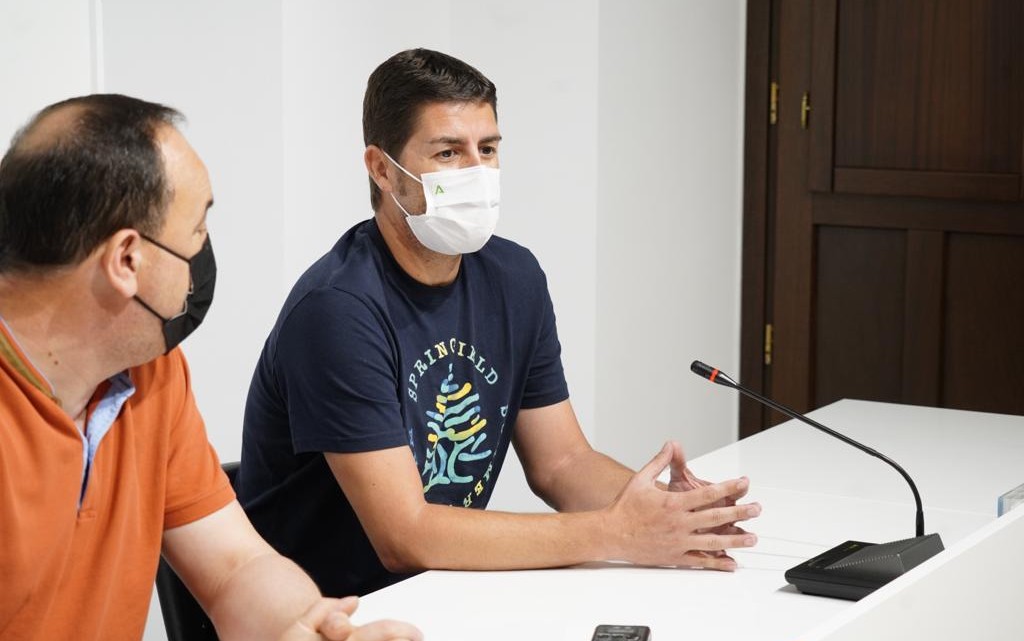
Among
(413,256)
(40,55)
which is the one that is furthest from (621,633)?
(40,55)

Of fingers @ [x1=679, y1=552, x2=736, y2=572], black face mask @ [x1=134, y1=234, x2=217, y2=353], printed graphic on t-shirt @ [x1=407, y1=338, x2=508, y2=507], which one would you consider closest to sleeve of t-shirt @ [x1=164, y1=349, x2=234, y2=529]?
black face mask @ [x1=134, y1=234, x2=217, y2=353]

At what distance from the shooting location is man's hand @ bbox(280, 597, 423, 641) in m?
1.40

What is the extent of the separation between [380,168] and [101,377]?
2.54 ft

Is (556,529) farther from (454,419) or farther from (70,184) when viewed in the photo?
(70,184)

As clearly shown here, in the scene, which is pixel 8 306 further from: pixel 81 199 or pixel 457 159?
pixel 457 159

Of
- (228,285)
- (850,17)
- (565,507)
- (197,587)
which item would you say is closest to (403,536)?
(197,587)

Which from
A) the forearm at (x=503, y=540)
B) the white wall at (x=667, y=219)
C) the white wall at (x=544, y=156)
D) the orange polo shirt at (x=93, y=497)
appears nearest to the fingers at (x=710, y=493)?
the forearm at (x=503, y=540)

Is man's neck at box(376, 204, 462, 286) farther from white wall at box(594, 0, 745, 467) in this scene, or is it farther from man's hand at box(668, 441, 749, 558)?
white wall at box(594, 0, 745, 467)

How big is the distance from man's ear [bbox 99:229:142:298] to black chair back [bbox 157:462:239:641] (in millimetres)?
539

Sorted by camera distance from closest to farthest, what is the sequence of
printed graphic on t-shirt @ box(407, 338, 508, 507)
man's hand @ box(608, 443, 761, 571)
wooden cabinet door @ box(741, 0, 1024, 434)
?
man's hand @ box(608, 443, 761, 571), printed graphic on t-shirt @ box(407, 338, 508, 507), wooden cabinet door @ box(741, 0, 1024, 434)

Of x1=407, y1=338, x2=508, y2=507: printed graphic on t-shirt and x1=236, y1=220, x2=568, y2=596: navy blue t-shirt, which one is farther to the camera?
x1=407, y1=338, x2=508, y2=507: printed graphic on t-shirt

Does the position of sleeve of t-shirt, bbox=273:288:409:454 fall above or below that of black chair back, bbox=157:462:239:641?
above

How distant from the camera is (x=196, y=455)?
1593 mm

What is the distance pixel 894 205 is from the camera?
3879mm
